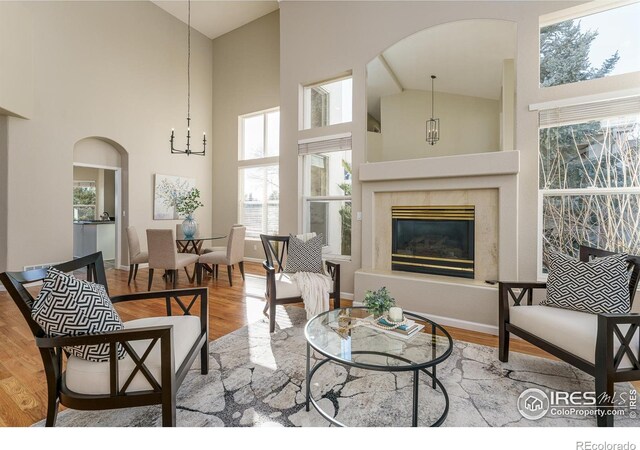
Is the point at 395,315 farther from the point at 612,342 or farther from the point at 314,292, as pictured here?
the point at 314,292

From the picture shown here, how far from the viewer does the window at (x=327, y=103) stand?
408 cm

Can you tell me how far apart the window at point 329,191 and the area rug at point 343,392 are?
75.5 inches

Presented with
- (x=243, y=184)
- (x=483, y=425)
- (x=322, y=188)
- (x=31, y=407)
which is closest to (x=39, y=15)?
(x=243, y=184)

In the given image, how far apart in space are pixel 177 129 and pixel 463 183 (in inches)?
231

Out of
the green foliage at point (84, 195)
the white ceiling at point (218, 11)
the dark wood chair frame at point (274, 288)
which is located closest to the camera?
the dark wood chair frame at point (274, 288)

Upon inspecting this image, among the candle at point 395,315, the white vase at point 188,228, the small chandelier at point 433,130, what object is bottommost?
the candle at point 395,315

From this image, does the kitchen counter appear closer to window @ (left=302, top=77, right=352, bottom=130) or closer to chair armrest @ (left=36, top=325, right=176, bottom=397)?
window @ (left=302, top=77, right=352, bottom=130)

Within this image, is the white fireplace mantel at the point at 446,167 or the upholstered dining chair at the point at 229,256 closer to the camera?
the white fireplace mantel at the point at 446,167

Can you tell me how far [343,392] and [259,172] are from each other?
18.4 ft

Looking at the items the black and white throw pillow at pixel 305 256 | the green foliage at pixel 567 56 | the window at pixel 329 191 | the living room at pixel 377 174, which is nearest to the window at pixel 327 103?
the living room at pixel 377 174

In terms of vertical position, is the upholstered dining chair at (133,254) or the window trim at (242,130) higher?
the window trim at (242,130)

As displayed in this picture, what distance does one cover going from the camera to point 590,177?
278 centimetres

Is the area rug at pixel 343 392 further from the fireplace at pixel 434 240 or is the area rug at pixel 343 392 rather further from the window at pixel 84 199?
the window at pixel 84 199

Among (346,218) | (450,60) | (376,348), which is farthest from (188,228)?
(450,60)
